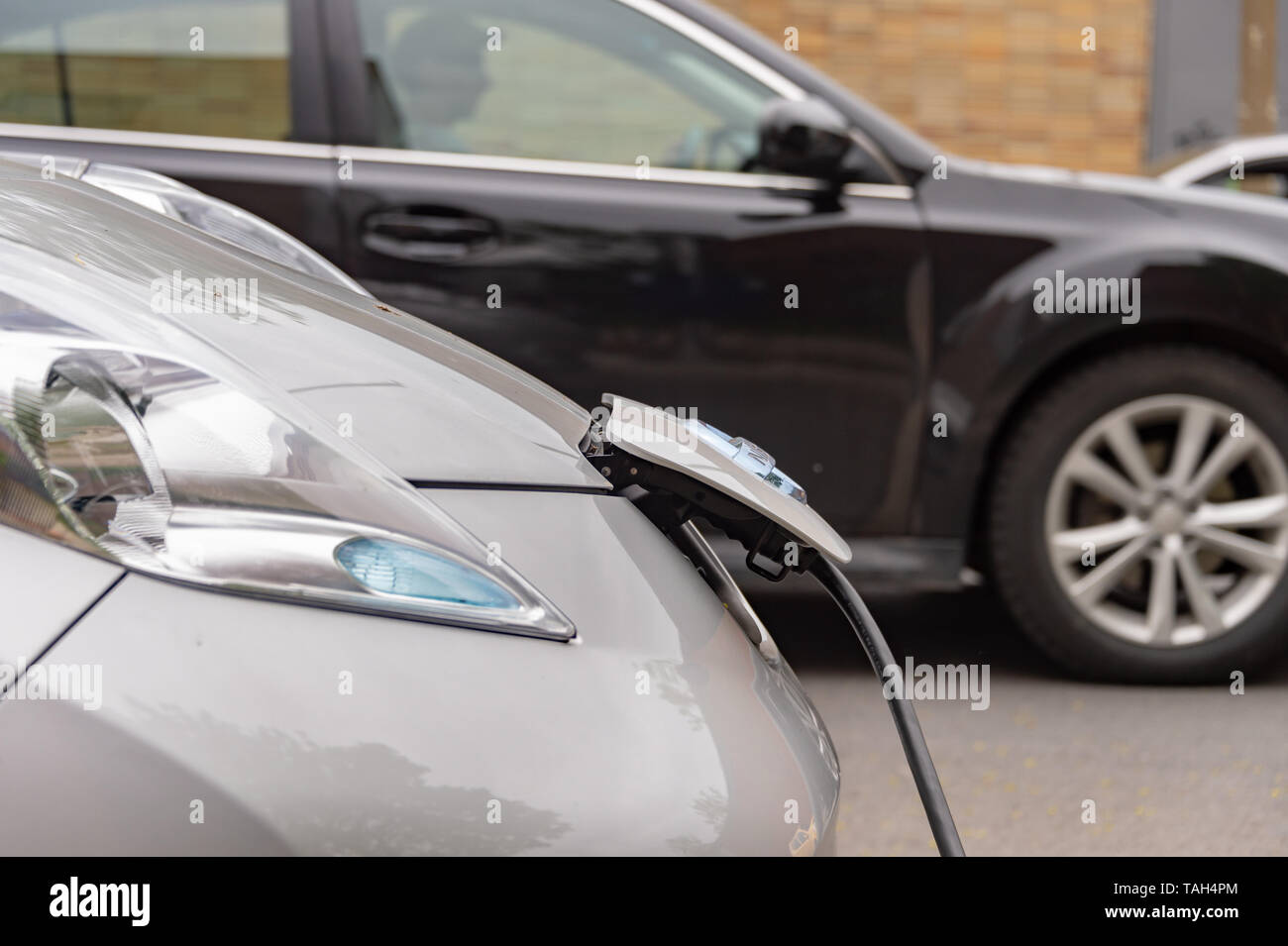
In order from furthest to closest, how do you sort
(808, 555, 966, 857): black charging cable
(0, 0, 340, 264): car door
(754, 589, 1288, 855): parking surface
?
(0, 0, 340, 264): car door, (754, 589, 1288, 855): parking surface, (808, 555, 966, 857): black charging cable

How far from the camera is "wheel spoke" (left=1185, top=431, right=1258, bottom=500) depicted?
361 cm

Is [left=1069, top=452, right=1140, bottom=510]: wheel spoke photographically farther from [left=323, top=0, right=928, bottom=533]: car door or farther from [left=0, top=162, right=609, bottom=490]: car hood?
[left=0, top=162, right=609, bottom=490]: car hood

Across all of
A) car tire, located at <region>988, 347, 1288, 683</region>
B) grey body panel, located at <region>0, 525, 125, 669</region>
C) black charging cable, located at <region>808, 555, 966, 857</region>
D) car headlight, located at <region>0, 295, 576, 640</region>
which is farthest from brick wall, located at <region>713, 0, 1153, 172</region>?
grey body panel, located at <region>0, 525, 125, 669</region>

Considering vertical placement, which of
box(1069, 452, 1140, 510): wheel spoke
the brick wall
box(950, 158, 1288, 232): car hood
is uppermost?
the brick wall

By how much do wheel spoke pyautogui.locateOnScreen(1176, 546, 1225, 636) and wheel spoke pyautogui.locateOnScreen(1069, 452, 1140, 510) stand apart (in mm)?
181

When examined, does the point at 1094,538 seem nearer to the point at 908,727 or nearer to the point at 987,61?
the point at 908,727

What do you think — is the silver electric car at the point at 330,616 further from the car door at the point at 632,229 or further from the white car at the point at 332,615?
the car door at the point at 632,229

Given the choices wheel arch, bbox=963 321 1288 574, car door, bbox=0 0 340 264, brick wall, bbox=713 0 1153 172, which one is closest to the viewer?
car door, bbox=0 0 340 264

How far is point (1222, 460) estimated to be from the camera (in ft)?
11.9

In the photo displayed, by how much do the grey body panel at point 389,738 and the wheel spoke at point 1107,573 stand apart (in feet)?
8.40

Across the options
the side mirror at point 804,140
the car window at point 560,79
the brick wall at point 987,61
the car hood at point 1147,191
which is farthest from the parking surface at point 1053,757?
the brick wall at point 987,61
